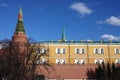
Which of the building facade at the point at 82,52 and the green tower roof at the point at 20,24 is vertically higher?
the green tower roof at the point at 20,24

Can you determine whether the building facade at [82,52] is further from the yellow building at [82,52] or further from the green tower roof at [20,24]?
the green tower roof at [20,24]

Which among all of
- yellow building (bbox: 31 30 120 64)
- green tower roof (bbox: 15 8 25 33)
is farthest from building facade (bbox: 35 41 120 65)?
green tower roof (bbox: 15 8 25 33)

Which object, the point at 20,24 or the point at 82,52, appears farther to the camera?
the point at 82,52

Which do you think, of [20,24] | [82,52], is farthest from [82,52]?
[20,24]

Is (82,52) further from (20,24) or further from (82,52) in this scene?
(20,24)

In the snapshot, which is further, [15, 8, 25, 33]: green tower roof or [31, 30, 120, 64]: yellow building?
[31, 30, 120, 64]: yellow building

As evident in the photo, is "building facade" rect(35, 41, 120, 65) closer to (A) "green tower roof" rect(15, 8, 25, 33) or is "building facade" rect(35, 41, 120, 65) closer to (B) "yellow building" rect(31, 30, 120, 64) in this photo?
(B) "yellow building" rect(31, 30, 120, 64)

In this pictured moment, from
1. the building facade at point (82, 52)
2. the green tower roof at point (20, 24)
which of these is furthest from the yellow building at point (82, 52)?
the green tower roof at point (20, 24)

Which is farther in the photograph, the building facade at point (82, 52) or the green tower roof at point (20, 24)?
the building facade at point (82, 52)

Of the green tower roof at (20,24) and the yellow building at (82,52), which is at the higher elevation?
the green tower roof at (20,24)

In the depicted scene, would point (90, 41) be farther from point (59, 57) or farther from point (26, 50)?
point (26, 50)

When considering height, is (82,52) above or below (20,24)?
below

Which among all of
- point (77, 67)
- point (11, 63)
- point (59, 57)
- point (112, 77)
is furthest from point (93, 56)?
point (11, 63)

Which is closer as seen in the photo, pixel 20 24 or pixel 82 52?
pixel 20 24
